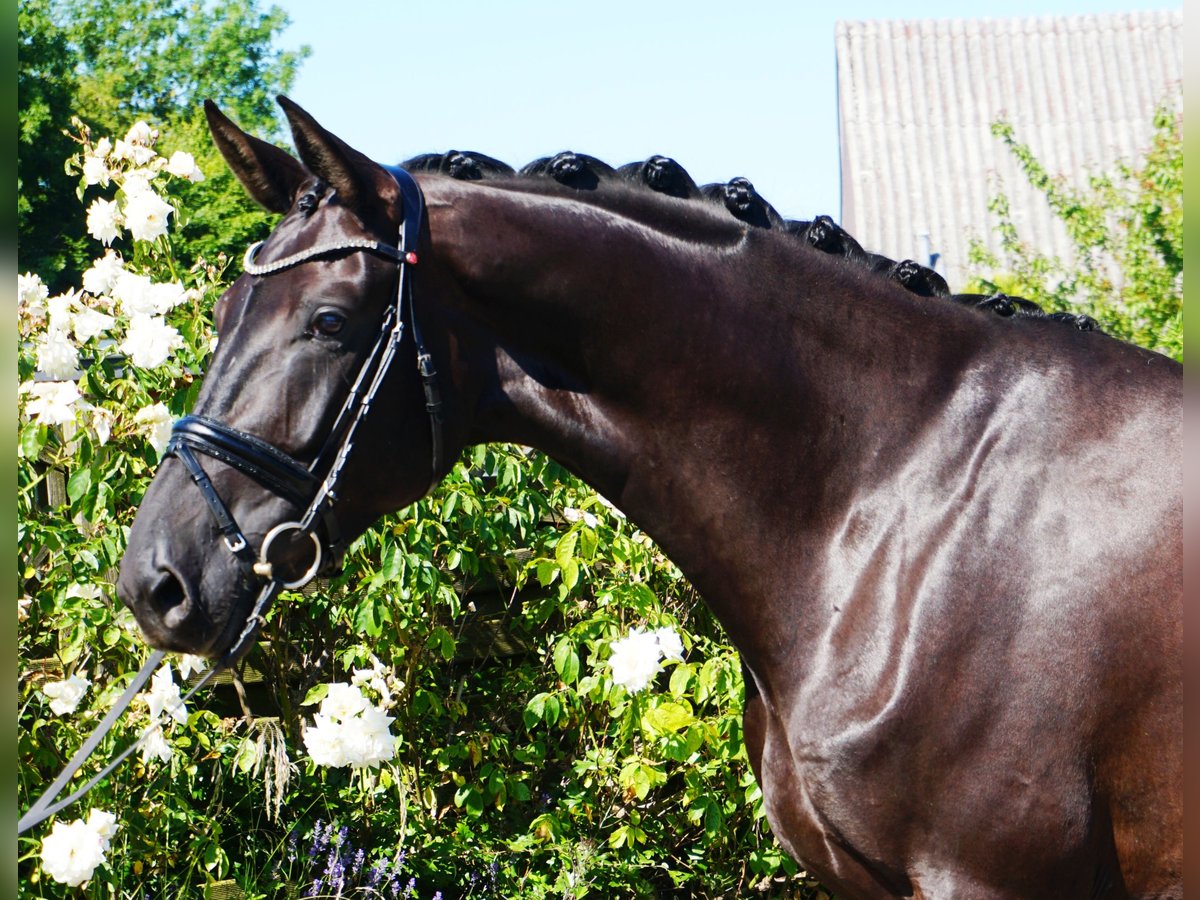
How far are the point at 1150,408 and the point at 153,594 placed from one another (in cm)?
176

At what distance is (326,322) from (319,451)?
22 centimetres

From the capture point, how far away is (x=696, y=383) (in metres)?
→ 2.23

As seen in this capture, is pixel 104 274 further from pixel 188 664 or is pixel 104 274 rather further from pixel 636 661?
pixel 636 661

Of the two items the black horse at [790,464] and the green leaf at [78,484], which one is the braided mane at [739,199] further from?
the green leaf at [78,484]

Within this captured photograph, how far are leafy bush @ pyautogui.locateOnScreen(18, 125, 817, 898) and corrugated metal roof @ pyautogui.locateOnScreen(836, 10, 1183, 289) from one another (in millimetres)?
12188

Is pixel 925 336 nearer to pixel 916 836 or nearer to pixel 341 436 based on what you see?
pixel 916 836

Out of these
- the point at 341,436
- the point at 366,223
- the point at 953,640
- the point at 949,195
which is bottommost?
the point at 953,640

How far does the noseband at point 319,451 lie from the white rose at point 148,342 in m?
1.33

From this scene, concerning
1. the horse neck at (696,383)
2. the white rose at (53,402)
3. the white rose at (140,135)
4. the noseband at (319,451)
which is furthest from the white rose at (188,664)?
the horse neck at (696,383)

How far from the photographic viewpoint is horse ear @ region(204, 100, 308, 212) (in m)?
2.21

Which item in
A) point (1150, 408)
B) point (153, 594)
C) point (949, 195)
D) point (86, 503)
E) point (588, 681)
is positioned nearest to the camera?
point (153, 594)

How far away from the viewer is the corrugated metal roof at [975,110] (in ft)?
52.6

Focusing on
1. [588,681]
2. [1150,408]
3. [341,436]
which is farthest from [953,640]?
[588,681]

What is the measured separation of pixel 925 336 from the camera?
89.9 inches
